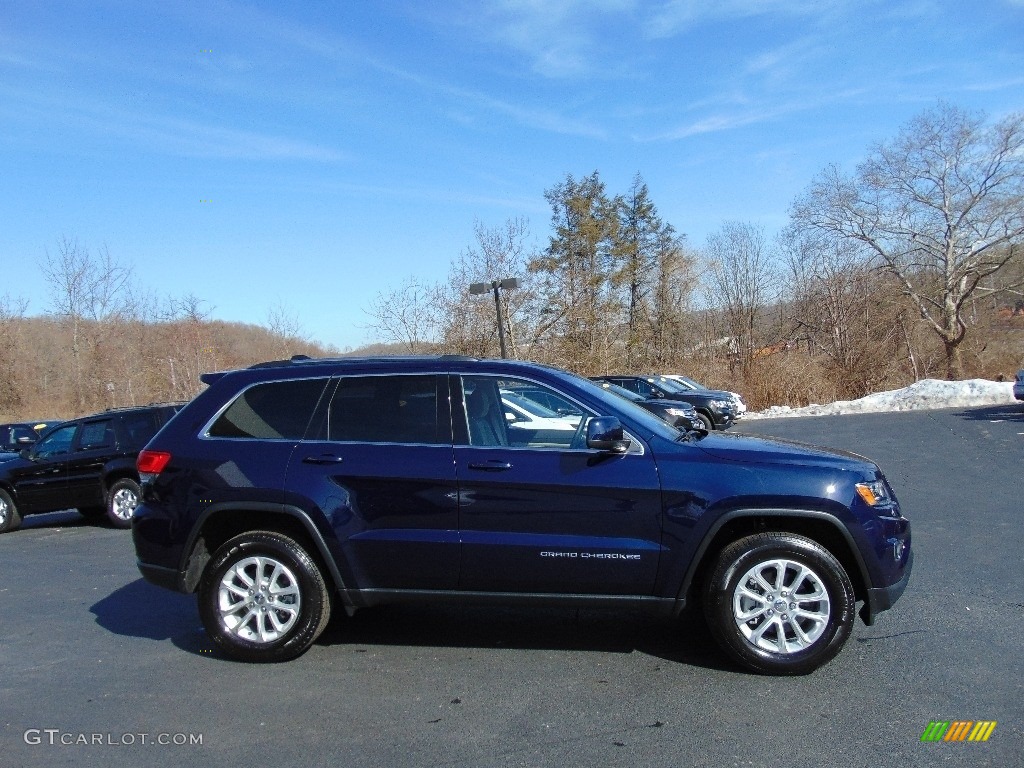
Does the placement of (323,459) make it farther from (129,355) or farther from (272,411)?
(129,355)

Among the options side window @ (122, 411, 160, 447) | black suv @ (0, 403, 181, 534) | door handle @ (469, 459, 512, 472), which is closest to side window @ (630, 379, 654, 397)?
black suv @ (0, 403, 181, 534)

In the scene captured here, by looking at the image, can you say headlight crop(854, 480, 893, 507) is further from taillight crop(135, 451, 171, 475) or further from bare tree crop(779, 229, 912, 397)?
bare tree crop(779, 229, 912, 397)

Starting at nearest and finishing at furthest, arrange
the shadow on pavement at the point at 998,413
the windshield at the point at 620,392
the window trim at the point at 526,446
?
the window trim at the point at 526,446 < the windshield at the point at 620,392 < the shadow on pavement at the point at 998,413

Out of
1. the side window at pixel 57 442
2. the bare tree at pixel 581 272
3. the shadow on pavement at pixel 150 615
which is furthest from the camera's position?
the bare tree at pixel 581 272

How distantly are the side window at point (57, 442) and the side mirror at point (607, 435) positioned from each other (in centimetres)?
973

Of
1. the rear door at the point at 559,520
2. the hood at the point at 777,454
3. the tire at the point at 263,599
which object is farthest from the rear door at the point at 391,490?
the hood at the point at 777,454

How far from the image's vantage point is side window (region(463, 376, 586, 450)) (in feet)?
14.9

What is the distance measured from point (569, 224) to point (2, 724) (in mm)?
36253

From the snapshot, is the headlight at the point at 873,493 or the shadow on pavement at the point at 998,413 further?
the shadow on pavement at the point at 998,413

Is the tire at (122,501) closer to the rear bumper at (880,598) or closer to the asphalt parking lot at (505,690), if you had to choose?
the asphalt parking lot at (505,690)

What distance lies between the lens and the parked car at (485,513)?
13.8 ft

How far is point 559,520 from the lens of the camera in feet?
14.2

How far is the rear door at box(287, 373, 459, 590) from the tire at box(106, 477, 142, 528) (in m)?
7.26

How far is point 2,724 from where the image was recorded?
153 inches
